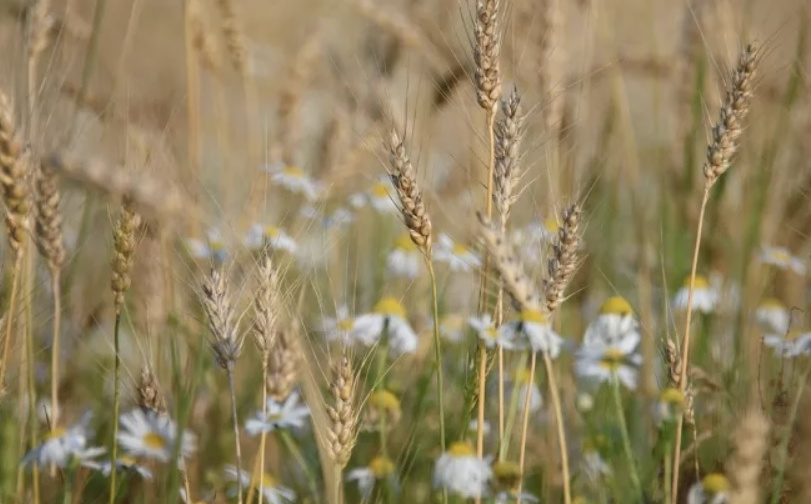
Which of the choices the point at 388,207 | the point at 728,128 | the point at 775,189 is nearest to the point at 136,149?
the point at 388,207

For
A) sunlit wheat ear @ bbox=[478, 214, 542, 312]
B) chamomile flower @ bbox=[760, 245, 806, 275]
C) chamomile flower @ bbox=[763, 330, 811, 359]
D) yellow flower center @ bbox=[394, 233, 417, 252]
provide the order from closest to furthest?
sunlit wheat ear @ bbox=[478, 214, 542, 312], chamomile flower @ bbox=[763, 330, 811, 359], chamomile flower @ bbox=[760, 245, 806, 275], yellow flower center @ bbox=[394, 233, 417, 252]

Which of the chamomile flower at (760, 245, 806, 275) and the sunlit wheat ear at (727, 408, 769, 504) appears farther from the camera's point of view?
the chamomile flower at (760, 245, 806, 275)

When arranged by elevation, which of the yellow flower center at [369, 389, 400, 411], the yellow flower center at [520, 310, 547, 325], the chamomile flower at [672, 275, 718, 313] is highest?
the chamomile flower at [672, 275, 718, 313]

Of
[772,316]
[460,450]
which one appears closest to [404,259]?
[772,316]

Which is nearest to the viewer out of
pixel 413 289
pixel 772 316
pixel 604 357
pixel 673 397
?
pixel 673 397

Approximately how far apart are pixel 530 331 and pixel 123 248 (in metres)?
0.38

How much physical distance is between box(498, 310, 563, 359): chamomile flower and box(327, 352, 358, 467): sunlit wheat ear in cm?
15

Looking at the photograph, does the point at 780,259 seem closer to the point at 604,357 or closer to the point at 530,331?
the point at 604,357

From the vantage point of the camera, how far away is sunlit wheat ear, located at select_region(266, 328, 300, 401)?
0.95 metres

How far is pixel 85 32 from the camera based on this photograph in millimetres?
1823

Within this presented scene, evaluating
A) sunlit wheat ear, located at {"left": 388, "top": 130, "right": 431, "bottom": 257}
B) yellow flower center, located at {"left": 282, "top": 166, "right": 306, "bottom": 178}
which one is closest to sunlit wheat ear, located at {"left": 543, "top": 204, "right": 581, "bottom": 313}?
sunlit wheat ear, located at {"left": 388, "top": 130, "right": 431, "bottom": 257}

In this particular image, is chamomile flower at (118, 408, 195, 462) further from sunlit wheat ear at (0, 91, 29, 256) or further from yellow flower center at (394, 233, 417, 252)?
yellow flower center at (394, 233, 417, 252)

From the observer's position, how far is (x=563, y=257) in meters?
0.91

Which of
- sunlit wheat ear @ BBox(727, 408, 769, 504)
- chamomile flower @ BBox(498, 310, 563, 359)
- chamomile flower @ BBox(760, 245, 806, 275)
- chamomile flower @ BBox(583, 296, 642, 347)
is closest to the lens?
sunlit wheat ear @ BBox(727, 408, 769, 504)
